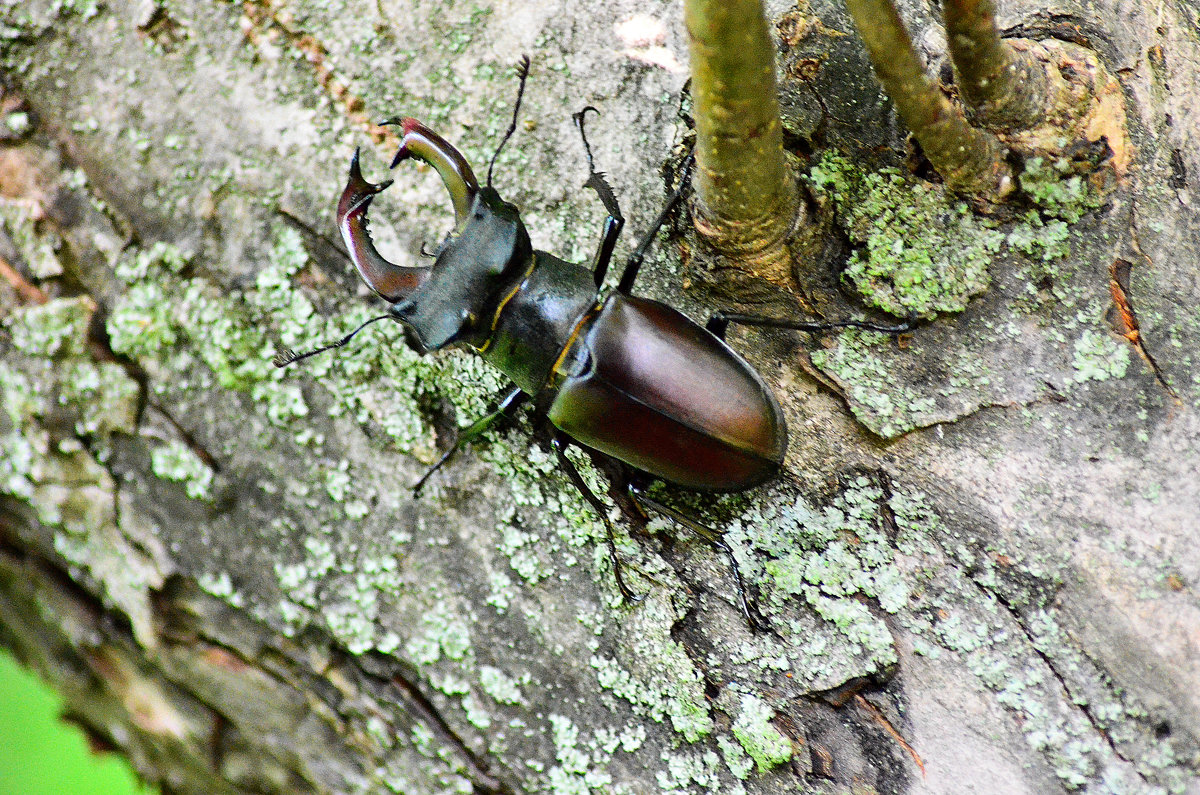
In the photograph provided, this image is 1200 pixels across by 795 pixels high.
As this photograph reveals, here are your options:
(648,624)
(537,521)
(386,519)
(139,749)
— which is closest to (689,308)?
(537,521)

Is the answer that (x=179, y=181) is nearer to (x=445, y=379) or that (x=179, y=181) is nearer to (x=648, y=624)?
(x=445, y=379)

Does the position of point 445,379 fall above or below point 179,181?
below

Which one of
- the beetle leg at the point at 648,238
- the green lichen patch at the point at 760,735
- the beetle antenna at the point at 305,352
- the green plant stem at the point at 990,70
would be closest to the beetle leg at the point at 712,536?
the green lichen patch at the point at 760,735

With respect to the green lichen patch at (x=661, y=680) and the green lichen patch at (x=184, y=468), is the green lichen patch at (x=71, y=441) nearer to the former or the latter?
the green lichen patch at (x=184, y=468)

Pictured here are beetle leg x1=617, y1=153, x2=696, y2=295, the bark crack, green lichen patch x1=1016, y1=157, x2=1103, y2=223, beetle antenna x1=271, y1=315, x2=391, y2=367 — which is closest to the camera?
the bark crack

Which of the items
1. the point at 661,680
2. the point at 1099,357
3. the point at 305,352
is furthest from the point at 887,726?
the point at 305,352

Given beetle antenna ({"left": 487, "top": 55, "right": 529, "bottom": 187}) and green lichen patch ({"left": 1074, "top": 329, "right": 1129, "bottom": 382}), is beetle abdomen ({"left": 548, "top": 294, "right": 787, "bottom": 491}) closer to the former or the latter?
beetle antenna ({"left": 487, "top": 55, "right": 529, "bottom": 187})

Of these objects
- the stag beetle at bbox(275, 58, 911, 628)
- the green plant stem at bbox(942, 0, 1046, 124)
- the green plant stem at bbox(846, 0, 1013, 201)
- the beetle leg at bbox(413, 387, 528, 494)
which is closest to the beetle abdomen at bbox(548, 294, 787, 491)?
the stag beetle at bbox(275, 58, 911, 628)

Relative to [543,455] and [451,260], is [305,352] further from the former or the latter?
[543,455]
